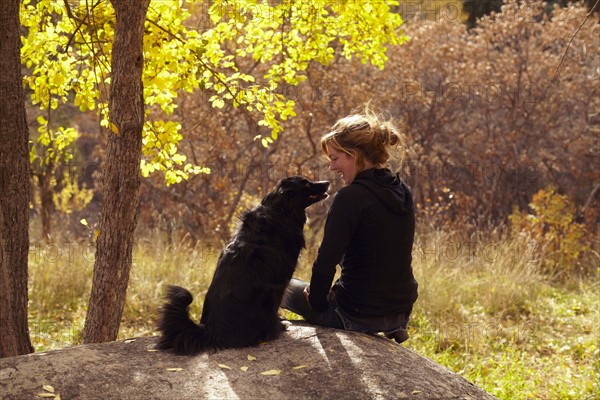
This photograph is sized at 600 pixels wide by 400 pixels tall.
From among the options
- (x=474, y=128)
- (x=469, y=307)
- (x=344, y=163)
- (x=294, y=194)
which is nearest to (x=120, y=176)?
(x=294, y=194)

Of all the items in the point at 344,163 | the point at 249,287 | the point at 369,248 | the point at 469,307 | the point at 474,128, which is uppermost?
the point at 474,128

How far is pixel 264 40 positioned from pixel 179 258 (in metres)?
3.00

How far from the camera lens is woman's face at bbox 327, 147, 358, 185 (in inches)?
145

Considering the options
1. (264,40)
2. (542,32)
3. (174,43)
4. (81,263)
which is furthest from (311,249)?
(542,32)

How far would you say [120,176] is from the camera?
163 inches

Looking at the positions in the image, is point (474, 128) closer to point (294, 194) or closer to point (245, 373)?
point (294, 194)

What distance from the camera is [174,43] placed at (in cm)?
496

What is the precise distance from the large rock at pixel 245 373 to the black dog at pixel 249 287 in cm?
9

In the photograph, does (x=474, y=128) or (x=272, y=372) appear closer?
(x=272, y=372)

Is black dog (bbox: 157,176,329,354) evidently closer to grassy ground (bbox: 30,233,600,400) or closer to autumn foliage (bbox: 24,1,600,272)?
grassy ground (bbox: 30,233,600,400)

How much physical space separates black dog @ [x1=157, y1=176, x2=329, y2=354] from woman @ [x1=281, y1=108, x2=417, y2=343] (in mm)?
222

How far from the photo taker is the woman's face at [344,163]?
12.1 ft

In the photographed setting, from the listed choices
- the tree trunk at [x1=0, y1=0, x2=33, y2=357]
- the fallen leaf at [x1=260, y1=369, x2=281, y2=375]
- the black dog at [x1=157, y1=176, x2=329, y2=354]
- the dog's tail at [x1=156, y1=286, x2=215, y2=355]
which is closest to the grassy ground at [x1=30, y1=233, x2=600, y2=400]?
the tree trunk at [x1=0, y1=0, x2=33, y2=357]

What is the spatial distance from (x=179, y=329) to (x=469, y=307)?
4.20m
